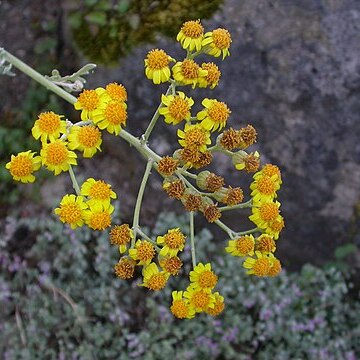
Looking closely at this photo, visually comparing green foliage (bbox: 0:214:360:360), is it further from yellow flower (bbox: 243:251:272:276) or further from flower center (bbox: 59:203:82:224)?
flower center (bbox: 59:203:82:224)

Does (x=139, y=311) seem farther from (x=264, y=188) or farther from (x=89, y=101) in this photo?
(x=89, y=101)

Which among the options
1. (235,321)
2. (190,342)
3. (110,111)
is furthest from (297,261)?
(110,111)

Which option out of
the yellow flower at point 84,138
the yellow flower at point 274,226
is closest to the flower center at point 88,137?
the yellow flower at point 84,138

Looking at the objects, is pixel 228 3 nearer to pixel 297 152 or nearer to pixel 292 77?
pixel 292 77

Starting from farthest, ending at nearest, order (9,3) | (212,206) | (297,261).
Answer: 1. (9,3)
2. (297,261)
3. (212,206)

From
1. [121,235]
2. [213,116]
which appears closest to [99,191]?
[121,235]

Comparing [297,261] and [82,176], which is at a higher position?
[82,176]
